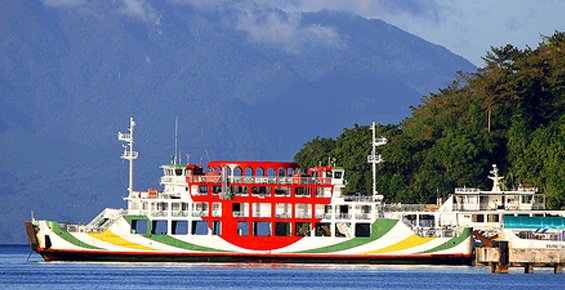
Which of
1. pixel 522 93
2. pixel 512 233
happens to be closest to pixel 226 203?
pixel 512 233

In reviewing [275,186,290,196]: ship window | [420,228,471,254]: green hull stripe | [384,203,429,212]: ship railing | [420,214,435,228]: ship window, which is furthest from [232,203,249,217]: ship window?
[420,214,435,228]: ship window

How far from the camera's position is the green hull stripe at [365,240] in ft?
294

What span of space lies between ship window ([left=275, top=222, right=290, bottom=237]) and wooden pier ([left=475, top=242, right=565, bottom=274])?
14.0 m

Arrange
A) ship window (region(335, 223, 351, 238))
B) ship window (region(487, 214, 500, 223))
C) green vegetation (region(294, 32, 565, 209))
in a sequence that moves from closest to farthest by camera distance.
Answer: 1. ship window (region(335, 223, 351, 238))
2. ship window (region(487, 214, 500, 223))
3. green vegetation (region(294, 32, 565, 209))

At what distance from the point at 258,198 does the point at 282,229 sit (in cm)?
388

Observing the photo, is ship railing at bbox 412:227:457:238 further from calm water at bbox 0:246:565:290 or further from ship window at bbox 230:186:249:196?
ship window at bbox 230:186:249:196

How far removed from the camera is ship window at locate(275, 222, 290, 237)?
9336 cm

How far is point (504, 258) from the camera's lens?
82375 mm

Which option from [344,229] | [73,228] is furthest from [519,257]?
[73,228]

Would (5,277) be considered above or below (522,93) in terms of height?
below

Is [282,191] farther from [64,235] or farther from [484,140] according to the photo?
[484,140]

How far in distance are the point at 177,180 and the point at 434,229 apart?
1455cm

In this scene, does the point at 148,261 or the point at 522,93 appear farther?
the point at 522,93

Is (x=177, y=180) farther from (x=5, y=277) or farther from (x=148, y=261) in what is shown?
(x=5, y=277)
